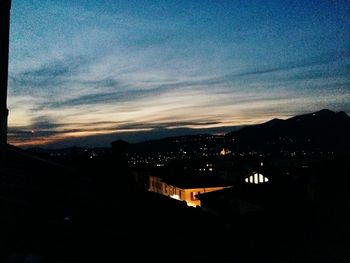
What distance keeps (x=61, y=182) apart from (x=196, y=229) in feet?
5.75

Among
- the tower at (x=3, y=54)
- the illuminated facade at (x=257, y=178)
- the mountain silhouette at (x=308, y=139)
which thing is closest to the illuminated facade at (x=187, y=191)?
the illuminated facade at (x=257, y=178)

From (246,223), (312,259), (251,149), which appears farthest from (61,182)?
(251,149)

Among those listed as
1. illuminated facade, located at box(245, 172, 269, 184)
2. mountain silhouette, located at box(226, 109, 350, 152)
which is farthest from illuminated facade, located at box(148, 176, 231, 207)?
mountain silhouette, located at box(226, 109, 350, 152)

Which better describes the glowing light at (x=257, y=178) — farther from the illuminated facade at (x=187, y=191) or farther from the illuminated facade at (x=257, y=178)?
the illuminated facade at (x=187, y=191)

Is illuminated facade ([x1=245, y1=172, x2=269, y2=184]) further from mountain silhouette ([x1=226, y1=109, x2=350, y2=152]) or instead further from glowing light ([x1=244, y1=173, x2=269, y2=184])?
mountain silhouette ([x1=226, y1=109, x2=350, y2=152])

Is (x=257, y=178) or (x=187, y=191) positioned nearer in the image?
(x=187, y=191)

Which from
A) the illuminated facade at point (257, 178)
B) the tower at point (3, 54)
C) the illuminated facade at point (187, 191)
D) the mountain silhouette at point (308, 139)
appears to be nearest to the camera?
the tower at point (3, 54)

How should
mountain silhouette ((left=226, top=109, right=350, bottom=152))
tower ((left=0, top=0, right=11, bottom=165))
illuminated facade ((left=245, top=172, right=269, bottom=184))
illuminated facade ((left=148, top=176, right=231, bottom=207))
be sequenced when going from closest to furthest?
1. tower ((left=0, top=0, right=11, bottom=165))
2. illuminated facade ((left=148, top=176, right=231, bottom=207))
3. illuminated facade ((left=245, top=172, right=269, bottom=184))
4. mountain silhouette ((left=226, top=109, right=350, bottom=152))

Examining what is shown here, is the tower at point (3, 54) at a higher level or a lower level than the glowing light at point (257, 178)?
higher

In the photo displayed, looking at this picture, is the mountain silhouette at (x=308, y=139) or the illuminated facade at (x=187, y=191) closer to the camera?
the illuminated facade at (x=187, y=191)

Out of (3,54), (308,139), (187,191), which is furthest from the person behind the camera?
(308,139)

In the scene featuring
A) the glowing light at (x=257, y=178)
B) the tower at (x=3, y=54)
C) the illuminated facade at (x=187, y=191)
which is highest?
the tower at (x=3, y=54)

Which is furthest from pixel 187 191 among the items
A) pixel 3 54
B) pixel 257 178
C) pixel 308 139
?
pixel 308 139

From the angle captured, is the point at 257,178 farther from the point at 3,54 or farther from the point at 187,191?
the point at 3,54
